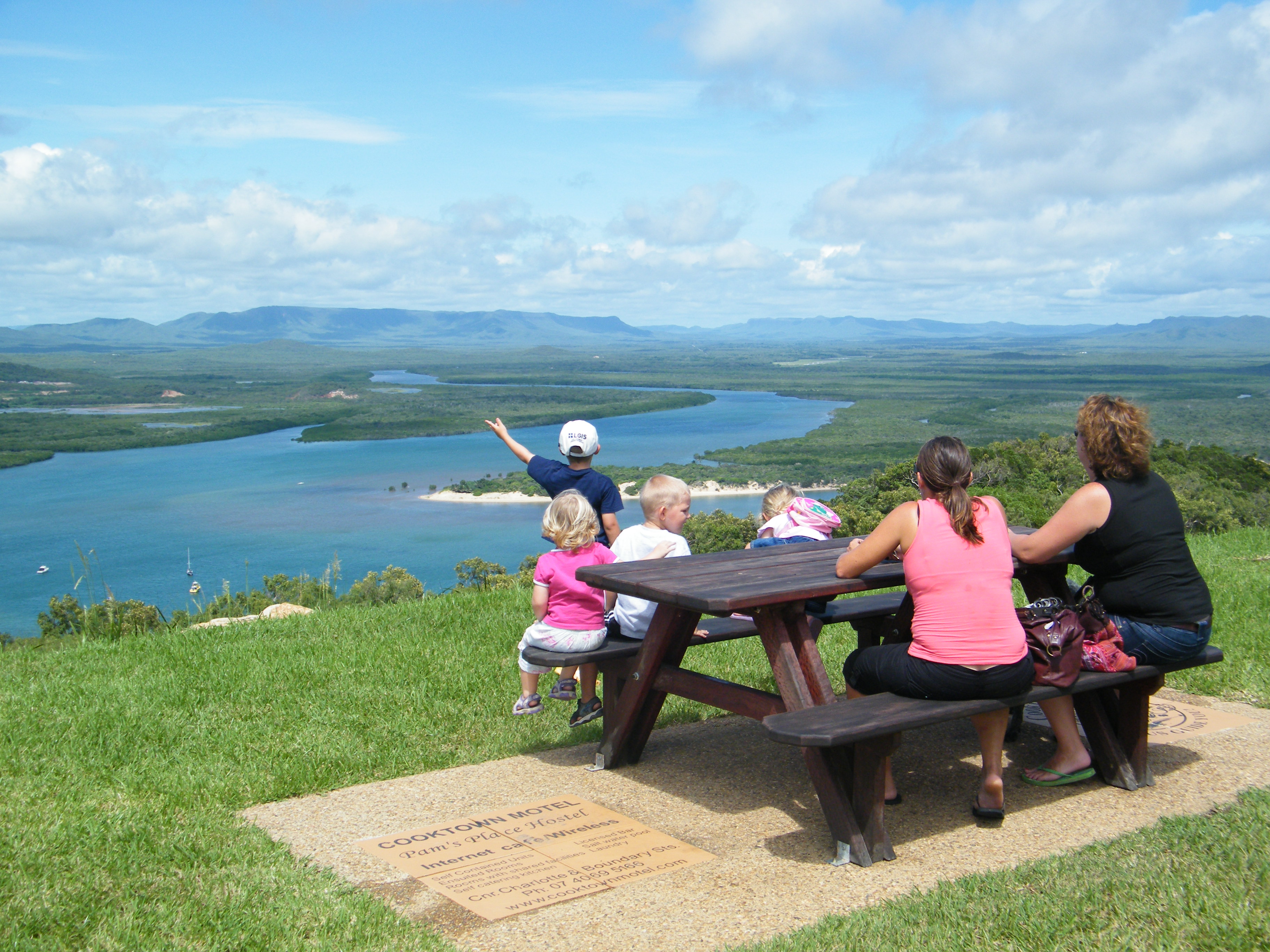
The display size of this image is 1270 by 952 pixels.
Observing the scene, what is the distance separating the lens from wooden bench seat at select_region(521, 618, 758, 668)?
4.38 metres

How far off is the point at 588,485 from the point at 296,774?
208cm

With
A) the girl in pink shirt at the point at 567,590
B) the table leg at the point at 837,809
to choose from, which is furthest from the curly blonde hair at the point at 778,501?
the table leg at the point at 837,809

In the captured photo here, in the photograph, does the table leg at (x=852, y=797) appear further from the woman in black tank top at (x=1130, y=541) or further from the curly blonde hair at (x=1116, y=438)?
the curly blonde hair at (x=1116, y=438)

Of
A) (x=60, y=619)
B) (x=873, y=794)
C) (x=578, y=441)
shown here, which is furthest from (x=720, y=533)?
(x=873, y=794)

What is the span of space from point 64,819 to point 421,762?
4.43ft

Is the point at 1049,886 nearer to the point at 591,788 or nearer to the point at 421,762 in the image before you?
the point at 591,788

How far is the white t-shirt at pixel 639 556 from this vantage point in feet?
15.3

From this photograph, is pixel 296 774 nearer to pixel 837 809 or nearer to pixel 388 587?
pixel 837 809

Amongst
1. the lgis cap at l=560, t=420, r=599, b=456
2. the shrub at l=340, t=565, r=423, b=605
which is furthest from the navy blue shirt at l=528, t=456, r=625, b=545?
the shrub at l=340, t=565, r=423, b=605

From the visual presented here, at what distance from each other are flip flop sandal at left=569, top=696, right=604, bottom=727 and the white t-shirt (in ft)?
1.28

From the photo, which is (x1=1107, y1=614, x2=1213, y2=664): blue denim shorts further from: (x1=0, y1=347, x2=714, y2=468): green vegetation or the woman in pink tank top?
(x1=0, y1=347, x2=714, y2=468): green vegetation

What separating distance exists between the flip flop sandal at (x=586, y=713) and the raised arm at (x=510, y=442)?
63.0 inches

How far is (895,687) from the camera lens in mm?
3600

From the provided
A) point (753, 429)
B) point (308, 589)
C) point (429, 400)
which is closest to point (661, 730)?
point (308, 589)
